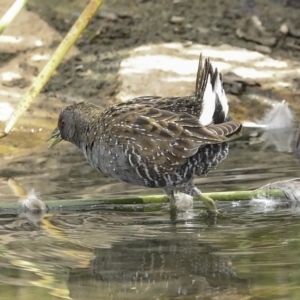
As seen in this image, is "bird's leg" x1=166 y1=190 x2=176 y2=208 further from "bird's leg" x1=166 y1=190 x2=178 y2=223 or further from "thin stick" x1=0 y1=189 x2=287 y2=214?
"thin stick" x1=0 y1=189 x2=287 y2=214

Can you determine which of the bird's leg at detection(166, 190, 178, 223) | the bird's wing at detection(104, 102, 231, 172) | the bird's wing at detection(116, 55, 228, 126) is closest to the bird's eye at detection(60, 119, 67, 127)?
the bird's wing at detection(104, 102, 231, 172)

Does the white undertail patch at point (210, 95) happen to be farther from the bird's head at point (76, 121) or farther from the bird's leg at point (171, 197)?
the bird's head at point (76, 121)

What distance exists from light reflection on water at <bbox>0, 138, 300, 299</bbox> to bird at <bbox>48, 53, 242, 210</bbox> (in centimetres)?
28

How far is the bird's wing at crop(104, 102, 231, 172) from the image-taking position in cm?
521

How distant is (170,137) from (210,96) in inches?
14.2

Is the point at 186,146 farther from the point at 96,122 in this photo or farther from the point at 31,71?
the point at 31,71

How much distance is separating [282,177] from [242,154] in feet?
3.42

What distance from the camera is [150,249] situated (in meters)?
4.54

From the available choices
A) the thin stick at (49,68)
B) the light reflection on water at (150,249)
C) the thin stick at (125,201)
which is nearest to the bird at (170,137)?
the thin stick at (125,201)

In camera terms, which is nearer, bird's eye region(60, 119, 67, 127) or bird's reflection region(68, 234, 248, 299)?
bird's reflection region(68, 234, 248, 299)

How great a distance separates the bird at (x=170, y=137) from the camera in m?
5.24

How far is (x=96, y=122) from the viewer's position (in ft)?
18.7

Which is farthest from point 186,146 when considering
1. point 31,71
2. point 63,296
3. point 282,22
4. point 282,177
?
point 282,22

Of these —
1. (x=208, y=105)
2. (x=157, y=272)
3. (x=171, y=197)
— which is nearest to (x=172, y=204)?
(x=171, y=197)
